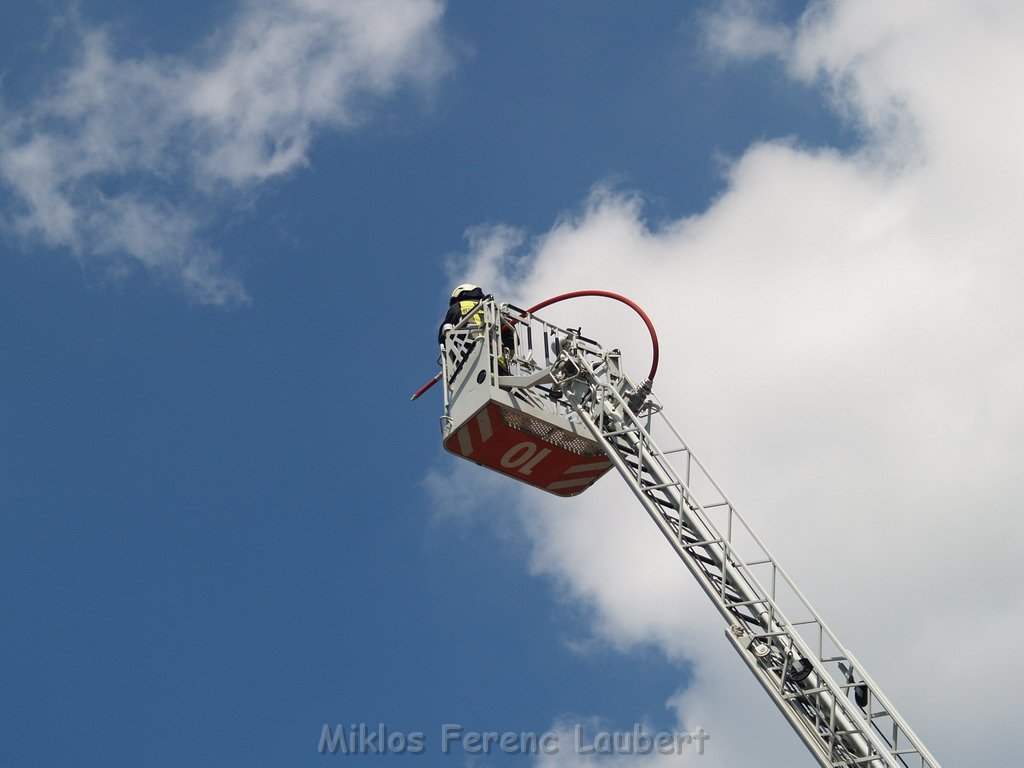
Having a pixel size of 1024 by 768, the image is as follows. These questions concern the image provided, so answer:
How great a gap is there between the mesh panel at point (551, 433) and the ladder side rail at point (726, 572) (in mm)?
1073

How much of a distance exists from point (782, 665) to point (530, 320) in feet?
29.7

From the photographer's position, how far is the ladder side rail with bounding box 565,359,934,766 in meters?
24.5

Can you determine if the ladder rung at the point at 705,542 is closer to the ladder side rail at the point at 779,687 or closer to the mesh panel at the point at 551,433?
the ladder side rail at the point at 779,687

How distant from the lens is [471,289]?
32.6 meters

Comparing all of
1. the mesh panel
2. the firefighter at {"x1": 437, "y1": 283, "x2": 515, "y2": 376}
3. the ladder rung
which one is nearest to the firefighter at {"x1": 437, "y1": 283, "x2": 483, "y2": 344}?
the firefighter at {"x1": 437, "y1": 283, "x2": 515, "y2": 376}

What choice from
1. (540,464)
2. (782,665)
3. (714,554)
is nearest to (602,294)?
(540,464)

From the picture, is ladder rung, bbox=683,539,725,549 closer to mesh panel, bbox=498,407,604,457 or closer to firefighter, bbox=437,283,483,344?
mesh panel, bbox=498,407,604,457

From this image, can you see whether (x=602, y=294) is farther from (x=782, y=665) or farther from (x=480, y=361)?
(x=782, y=665)

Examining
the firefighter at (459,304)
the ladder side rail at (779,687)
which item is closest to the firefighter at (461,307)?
the firefighter at (459,304)

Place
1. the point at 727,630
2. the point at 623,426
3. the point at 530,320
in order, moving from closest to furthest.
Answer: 1. the point at 727,630
2. the point at 623,426
3. the point at 530,320

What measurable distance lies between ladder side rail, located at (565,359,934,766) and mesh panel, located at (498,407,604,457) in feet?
3.52

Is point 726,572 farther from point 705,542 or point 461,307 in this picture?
point 461,307

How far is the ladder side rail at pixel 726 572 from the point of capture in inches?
966

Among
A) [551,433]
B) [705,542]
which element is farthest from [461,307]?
[705,542]
